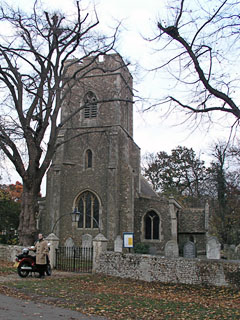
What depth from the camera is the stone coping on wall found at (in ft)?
38.0

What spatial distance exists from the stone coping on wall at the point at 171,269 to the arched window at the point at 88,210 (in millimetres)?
10848

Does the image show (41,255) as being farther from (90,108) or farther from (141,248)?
(90,108)

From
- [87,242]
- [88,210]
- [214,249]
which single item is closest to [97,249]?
[87,242]

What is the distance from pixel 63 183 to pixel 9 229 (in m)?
10.3

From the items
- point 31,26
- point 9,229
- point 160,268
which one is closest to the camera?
point 160,268

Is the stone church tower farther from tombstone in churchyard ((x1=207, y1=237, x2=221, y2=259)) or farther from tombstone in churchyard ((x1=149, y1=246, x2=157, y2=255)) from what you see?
tombstone in churchyard ((x1=207, y1=237, x2=221, y2=259))

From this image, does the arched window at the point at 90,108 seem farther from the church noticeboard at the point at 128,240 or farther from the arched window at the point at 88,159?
the church noticeboard at the point at 128,240

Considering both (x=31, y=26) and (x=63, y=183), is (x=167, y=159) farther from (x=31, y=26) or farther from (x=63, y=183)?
(x=31, y=26)

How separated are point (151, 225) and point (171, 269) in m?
13.3

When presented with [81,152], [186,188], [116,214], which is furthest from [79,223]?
[186,188]

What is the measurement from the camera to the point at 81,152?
27141 millimetres

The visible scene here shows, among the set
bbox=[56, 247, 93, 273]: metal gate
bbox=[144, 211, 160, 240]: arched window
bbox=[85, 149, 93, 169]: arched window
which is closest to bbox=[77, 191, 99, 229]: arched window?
bbox=[85, 149, 93, 169]: arched window

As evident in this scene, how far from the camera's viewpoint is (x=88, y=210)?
2608cm

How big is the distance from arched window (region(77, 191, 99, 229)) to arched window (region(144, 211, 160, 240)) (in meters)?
3.68
